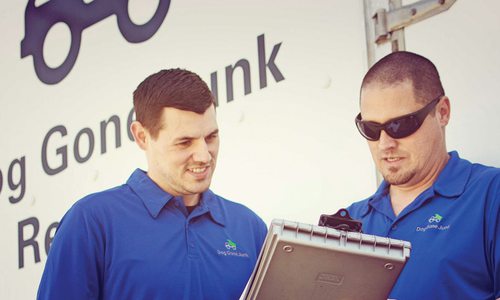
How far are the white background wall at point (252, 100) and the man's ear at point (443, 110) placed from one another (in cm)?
3

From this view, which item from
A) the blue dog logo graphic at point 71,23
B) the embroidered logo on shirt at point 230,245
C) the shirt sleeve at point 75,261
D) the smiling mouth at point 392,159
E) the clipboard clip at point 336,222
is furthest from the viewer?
the blue dog logo graphic at point 71,23

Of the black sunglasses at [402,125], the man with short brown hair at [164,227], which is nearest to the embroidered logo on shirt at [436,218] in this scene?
the black sunglasses at [402,125]

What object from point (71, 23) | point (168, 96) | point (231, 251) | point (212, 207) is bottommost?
point (231, 251)

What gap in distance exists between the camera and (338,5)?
8.82 feet

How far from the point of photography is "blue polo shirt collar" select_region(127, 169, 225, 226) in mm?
2283

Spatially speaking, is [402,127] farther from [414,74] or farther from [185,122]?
[185,122]

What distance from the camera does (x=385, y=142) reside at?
239cm

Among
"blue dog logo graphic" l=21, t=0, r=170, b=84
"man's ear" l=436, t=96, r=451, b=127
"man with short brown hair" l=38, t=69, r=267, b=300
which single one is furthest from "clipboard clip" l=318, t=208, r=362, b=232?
"blue dog logo graphic" l=21, t=0, r=170, b=84

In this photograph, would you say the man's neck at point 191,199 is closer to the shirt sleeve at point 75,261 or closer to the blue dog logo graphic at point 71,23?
the shirt sleeve at point 75,261

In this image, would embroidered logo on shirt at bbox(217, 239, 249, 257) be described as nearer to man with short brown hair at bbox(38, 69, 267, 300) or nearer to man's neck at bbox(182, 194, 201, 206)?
man with short brown hair at bbox(38, 69, 267, 300)

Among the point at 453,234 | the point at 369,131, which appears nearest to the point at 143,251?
the point at 369,131

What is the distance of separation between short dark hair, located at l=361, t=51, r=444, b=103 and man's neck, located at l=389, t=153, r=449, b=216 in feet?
0.69

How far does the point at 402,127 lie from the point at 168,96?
0.69 metres

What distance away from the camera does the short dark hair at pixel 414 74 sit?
2.43 metres
